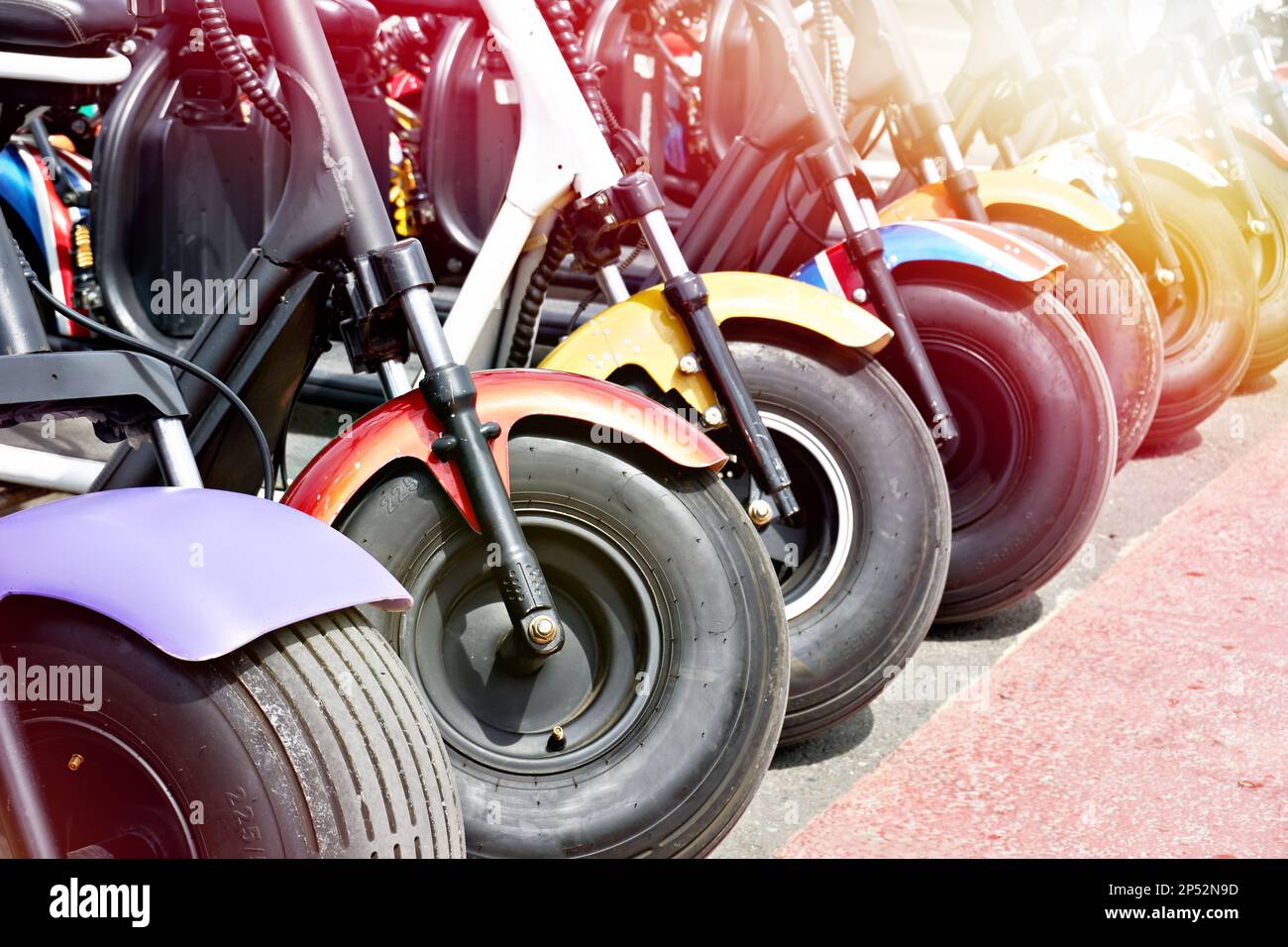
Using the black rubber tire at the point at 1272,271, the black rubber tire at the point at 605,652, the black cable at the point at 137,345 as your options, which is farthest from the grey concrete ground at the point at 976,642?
the black cable at the point at 137,345

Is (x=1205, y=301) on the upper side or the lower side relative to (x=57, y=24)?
lower

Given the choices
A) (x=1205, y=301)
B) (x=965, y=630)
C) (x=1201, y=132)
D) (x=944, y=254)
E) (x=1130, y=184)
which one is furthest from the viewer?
(x=1201, y=132)

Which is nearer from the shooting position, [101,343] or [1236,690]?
[1236,690]

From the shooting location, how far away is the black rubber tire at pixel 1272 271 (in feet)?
17.5

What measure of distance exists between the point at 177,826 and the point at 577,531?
0.87 m

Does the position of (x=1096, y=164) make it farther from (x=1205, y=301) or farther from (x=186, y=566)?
(x=186, y=566)

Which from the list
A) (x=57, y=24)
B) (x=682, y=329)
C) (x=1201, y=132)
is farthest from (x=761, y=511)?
(x=1201, y=132)

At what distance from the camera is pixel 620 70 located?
201 inches

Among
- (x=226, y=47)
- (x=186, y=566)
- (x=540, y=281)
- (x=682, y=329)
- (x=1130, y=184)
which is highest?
(x=1130, y=184)

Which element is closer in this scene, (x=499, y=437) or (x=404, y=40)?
(x=499, y=437)

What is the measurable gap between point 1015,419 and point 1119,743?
2.72ft

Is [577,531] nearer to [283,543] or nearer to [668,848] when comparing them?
[668,848]

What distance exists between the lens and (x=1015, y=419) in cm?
331

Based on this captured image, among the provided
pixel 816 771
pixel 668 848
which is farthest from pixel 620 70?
pixel 668 848
